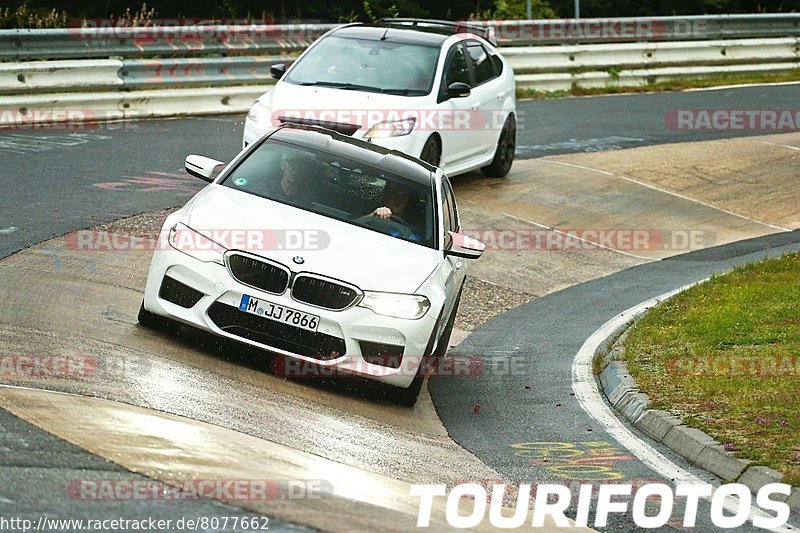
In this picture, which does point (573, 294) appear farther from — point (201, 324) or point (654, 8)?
point (654, 8)

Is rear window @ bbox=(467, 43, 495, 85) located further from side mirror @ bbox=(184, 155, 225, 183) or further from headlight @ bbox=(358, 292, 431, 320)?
headlight @ bbox=(358, 292, 431, 320)

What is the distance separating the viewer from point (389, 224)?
9648 millimetres

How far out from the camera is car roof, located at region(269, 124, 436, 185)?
33.8 feet

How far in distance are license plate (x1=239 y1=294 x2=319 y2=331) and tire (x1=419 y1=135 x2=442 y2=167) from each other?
6694mm

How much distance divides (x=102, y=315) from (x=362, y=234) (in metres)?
2.06

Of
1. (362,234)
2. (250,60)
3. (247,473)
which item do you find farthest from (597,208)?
(247,473)

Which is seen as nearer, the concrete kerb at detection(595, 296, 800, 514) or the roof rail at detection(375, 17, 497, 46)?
the concrete kerb at detection(595, 296, 800, 514)

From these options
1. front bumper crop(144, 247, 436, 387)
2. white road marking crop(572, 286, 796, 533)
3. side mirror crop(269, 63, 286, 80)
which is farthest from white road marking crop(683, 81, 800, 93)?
front bumper crop(144, 247, 436, 387)

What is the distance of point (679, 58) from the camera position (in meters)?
27.6

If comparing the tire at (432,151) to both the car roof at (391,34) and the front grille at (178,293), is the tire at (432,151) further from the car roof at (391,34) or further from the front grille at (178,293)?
the front grille at (178,293)

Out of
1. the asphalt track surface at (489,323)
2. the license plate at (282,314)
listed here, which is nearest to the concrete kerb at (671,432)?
the asphalt track surface at (489,323)

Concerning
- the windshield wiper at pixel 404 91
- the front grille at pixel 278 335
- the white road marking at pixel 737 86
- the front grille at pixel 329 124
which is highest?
the windshield wiper at pixel 404 91

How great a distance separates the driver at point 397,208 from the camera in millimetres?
9719

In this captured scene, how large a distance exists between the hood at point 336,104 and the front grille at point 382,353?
619 cm
